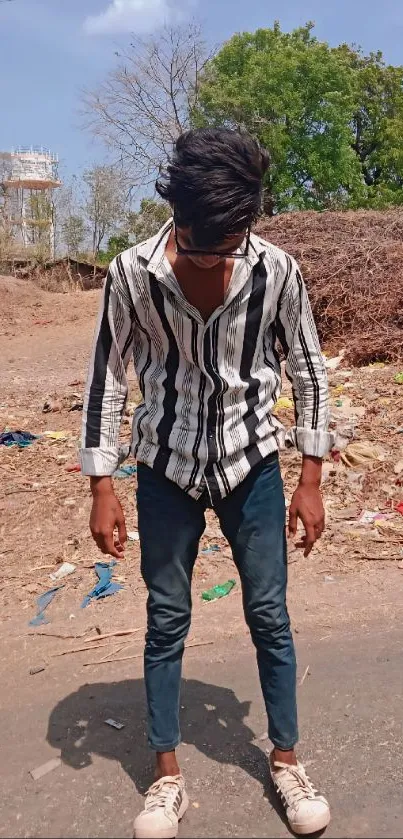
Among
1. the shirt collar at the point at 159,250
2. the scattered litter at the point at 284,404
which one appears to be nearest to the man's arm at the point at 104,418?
the shirt collar at the point at 159,250

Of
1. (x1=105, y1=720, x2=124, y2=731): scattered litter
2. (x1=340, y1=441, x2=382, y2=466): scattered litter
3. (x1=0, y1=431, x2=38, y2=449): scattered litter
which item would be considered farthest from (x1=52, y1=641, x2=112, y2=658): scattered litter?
(x1=0, y1=431, x2=38, y2=449): scattered litter

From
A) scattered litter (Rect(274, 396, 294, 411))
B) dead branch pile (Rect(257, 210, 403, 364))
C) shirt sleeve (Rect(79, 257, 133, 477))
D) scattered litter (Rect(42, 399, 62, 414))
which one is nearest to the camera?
shirt sleeve (Rect(79, 257, 133, 477))

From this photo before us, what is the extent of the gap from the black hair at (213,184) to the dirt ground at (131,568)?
1695 mm

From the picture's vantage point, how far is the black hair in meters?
1.81

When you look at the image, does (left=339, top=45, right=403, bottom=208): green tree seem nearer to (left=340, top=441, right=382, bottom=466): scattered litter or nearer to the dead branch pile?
the dead branch pile

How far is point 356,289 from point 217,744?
7.48 meters

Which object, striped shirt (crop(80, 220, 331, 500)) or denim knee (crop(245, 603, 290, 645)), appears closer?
striped shirt (crop(80, 220, 331, 500))

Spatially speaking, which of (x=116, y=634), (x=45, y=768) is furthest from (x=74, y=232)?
(x=45, y=768)

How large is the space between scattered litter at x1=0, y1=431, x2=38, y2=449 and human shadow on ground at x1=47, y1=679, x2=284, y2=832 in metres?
3.79

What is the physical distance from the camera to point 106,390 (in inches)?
83.7

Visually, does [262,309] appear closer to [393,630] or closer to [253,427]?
[253,427]

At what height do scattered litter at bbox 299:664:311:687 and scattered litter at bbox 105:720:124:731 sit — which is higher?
scattered litter at bbox 299:664:311:687

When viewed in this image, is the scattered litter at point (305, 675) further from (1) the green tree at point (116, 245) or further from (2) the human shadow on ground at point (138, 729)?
(1) the green tree at point (116, 245)

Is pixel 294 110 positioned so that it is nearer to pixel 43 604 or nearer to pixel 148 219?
pixel 148 219
